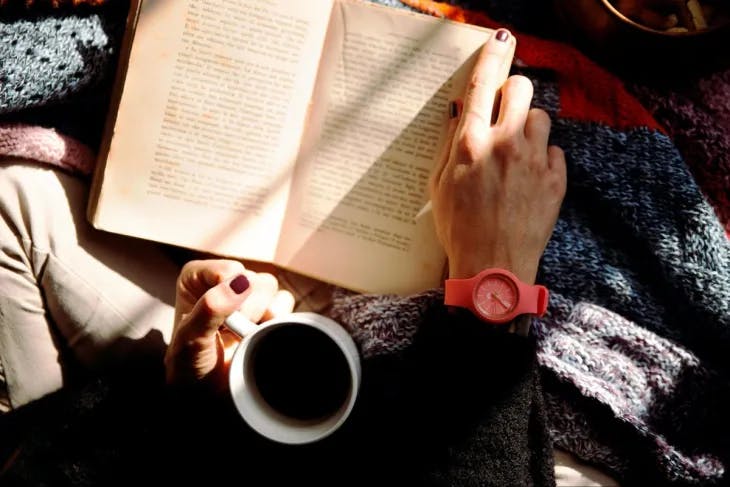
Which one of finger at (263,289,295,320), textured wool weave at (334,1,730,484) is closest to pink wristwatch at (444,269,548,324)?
→ textured wool weave at (334,1,730,484)

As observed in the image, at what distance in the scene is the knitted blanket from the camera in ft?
2.86

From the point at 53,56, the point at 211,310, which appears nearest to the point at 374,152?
the point at 211,310

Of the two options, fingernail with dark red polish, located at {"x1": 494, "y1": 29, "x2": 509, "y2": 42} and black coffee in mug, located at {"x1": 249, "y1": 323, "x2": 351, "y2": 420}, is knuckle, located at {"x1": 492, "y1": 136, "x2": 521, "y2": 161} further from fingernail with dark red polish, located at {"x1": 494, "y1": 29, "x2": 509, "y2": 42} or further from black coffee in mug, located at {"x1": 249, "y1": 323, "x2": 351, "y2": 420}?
black coffee in mug, located at {"x1": 249, "y1": 323, "x2": 351, "y2": 420}

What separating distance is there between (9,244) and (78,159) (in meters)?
0.14

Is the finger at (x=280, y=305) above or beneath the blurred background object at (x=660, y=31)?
beneath

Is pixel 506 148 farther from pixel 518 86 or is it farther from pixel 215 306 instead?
pixel 215 306

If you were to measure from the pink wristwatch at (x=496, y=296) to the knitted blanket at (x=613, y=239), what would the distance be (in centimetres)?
6

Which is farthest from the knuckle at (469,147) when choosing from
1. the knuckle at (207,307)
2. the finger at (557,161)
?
the knuckle at (207,307)

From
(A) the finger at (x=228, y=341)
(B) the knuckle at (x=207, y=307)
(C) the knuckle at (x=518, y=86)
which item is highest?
(C) the knuckle at (x=518, y=86)

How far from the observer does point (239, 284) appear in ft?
2.48

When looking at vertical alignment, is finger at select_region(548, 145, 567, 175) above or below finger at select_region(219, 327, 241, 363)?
above

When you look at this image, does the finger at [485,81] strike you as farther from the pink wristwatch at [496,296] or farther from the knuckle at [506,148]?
the pink wristwatch at [496,296]

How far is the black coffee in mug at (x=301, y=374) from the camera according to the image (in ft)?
2.67

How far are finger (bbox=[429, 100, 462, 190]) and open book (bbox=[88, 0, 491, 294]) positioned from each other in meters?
0.01
